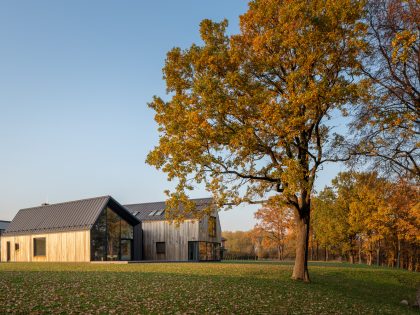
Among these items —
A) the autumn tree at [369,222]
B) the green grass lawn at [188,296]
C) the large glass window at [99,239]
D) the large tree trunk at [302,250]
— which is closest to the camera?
the green grass lawn at [188,296]

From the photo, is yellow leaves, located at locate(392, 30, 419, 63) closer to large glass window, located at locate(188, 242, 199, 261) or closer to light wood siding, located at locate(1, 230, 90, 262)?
light wood siding, located at locate(1, 230, 90, 262)

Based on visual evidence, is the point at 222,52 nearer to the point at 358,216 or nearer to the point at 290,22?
the point at 290,22

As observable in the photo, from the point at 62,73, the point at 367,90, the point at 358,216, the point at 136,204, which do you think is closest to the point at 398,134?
the point at 367,90

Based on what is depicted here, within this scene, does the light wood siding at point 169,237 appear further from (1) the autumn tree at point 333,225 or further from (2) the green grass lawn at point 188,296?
(2) the green grass lawn at point 188,296

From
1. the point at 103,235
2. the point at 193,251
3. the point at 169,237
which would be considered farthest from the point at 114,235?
the point at 193,251

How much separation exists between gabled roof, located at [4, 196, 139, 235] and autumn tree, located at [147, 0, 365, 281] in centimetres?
2150

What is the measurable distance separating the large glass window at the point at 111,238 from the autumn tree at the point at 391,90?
27232 millimetres

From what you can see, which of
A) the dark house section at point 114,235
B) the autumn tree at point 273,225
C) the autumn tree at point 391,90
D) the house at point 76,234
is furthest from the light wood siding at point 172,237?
the autumn tree at point 391,90

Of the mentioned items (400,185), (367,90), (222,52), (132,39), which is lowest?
(400,185)

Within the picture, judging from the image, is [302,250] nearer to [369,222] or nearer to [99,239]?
[99,239]

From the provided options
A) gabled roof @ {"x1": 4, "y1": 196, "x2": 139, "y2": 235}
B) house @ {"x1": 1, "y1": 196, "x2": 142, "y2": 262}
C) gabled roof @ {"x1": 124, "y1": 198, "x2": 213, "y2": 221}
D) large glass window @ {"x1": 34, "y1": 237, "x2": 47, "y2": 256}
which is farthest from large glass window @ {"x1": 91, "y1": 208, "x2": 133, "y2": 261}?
large glass window @ {"x1": 34, "y1": 237, "x2": 47, "y2": 256}

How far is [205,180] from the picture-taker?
20.2 m

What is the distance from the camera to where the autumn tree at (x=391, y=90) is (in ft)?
58.9

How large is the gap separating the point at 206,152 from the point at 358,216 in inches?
1267
